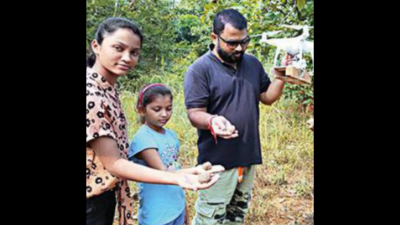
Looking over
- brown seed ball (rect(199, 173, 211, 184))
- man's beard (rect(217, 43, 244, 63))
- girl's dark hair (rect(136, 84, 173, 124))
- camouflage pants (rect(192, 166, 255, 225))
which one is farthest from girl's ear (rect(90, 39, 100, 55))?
camouflage pants (rect(192, 166, 255, 225))

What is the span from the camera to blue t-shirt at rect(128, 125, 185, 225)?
5.16 feet

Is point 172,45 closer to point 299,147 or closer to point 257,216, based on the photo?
point 299,147

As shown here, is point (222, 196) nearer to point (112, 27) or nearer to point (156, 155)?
point (156, 155)

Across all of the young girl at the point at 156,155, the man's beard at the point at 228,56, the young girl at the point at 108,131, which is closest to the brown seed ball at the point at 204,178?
the young girl at the point at 108,131

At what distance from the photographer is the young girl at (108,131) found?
1.20 m

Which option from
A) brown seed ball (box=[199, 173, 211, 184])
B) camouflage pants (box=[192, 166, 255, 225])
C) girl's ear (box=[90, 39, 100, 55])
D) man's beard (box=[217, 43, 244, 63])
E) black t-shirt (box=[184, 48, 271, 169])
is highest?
man's beard (box=[217, 43, 244, 63])

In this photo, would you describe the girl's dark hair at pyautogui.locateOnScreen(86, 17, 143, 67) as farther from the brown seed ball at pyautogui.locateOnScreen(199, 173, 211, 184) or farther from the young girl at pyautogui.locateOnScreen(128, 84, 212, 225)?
the brown seed ball at pyautogui.locateOnScreen(199, 173, 211, 184)

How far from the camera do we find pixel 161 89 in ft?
5.52

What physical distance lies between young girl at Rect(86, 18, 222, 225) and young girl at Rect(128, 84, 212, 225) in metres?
0.20

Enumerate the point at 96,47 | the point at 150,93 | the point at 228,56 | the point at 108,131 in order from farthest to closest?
the point at 228,56, the point at 150,93, the point at 96,47, the point at 108,131

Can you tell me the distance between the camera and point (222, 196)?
1872 millimetres

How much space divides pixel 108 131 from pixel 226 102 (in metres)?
0.78

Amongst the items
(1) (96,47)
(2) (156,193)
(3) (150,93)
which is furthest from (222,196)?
(1) (96,47)
